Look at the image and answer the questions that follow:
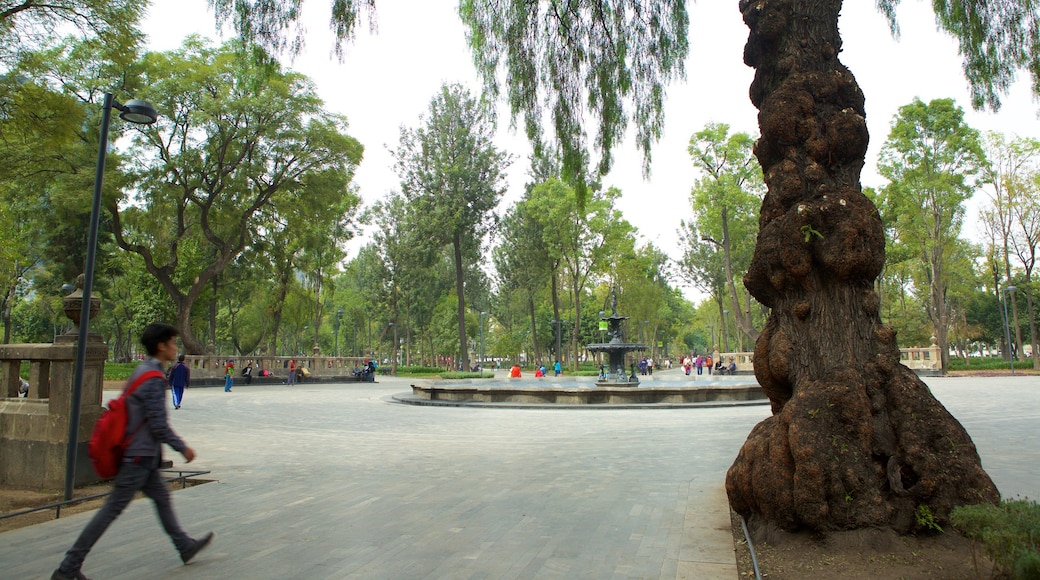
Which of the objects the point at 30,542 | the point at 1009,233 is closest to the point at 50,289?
the point at 30,542

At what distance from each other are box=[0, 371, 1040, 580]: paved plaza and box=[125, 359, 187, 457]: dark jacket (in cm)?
84

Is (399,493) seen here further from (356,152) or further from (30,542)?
(356,152)

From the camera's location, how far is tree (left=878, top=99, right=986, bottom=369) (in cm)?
3731

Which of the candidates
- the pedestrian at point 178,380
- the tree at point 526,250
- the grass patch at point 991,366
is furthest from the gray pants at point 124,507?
the grass patch at point 991,366

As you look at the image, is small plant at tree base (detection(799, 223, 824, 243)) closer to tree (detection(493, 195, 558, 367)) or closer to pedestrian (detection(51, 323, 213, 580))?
pedestrian (detection(51, 323, 213, 580))

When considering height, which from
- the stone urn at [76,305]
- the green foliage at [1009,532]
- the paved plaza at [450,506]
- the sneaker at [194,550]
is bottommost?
the paved plaza at [450,506]

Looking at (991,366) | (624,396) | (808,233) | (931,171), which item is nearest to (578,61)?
(808,233)

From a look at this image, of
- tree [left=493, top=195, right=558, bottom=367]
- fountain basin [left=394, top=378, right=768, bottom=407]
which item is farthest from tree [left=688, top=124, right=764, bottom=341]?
fountain basin [left=394, top=378, right=768, bottom=407]

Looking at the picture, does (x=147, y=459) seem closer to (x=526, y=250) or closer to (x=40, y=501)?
(x=40, y=501)

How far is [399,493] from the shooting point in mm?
6660

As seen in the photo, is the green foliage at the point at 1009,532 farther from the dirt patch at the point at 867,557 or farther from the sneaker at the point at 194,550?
the sneaker at the point at 194,550

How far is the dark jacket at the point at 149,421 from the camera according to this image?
4.09 m

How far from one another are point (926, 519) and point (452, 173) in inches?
1559

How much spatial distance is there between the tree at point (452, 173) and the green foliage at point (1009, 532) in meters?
39.0
